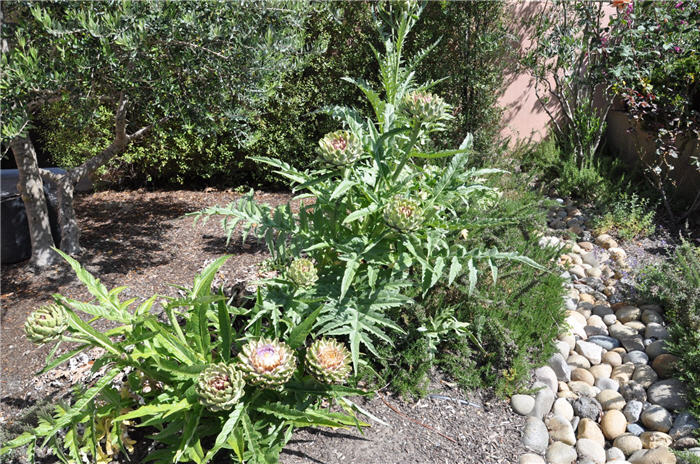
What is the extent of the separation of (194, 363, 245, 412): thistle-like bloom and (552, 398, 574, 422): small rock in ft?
5.83

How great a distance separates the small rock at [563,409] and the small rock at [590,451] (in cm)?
16

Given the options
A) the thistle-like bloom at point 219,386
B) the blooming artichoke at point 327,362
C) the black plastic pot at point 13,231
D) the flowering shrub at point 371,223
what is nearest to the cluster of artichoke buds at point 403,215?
the flowering shrub at point 371,223

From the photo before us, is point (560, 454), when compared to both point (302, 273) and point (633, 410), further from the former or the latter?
point (302, 273)

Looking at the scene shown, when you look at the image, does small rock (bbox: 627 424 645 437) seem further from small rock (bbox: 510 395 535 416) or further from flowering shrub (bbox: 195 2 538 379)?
flowering shrub (bbox: 195 2 538 379)

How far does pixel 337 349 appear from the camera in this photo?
1.75m

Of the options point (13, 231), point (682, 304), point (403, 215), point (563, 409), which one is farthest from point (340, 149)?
point (13, 231)

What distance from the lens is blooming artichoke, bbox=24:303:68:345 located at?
5.17ft

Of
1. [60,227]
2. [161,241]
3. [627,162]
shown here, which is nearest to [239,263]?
[161,241]

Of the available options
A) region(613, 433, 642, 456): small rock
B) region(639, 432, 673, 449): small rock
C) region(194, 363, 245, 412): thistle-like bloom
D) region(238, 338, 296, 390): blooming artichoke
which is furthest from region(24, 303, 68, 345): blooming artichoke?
region(639, 432, 673, 449): small rock

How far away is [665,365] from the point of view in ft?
9.25

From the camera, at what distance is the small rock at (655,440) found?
94.0 inches

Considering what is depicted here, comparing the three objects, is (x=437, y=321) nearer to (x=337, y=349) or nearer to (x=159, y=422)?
(x=337, y=349)

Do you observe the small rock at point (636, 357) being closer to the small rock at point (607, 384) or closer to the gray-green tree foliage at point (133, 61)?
the small rock at point (607, 384)

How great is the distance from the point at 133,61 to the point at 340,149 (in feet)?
5.25
